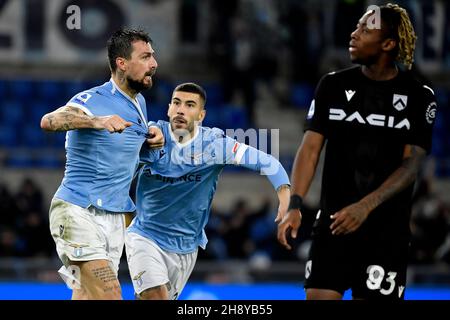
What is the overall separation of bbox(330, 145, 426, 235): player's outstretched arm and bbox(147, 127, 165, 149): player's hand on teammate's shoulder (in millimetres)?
1210

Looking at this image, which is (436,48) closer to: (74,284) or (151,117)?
(151,117)

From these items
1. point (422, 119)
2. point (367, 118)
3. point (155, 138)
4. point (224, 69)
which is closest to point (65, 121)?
point (155, 138)

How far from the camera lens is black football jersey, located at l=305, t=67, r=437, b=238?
5320mm

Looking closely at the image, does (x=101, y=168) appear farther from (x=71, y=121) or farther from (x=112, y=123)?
(x=112, y=123)

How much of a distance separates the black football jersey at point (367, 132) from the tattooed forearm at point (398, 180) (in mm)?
46

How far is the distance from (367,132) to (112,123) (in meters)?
1.30

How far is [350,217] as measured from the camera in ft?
16.8

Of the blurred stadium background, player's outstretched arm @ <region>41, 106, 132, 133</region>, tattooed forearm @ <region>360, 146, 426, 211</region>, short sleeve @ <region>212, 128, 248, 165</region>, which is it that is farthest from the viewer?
the blurred stadium background

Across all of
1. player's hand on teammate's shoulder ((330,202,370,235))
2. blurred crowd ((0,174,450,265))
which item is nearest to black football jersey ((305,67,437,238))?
→ player's hand on teammate's shoulder ((330,202,370,235))

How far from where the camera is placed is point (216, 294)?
10.1 metres

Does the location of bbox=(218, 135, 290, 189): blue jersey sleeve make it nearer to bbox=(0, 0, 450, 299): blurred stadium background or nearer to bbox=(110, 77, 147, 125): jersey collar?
bbox=(110, 77, 147, 125): jersey collar

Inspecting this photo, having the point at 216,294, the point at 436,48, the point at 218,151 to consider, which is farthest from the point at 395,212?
the point at 436,48

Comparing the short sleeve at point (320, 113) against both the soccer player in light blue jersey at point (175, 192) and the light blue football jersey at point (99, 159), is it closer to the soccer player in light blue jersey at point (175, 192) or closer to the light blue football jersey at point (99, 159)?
the soccer player in light blue jersey at point (175, 192)

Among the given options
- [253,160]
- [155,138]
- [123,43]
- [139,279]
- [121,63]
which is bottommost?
[139,279]
